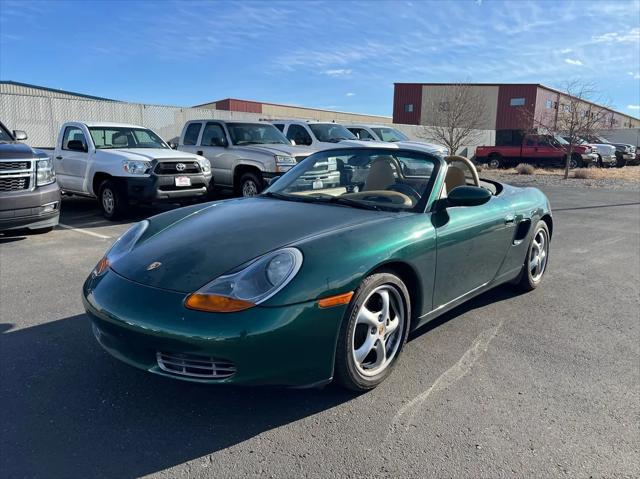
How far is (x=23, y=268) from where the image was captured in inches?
220

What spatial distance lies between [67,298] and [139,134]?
6.22 m

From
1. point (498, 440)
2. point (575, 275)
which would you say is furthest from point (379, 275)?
point (575, 275)

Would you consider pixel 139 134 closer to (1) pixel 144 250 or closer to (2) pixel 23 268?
(2) pixel 23 268

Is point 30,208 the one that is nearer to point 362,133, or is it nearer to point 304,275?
point 304,275

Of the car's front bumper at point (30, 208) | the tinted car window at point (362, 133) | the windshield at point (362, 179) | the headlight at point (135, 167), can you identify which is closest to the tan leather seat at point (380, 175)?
the windshield at point (362, 179)

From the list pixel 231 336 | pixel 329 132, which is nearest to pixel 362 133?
pixel 329 132

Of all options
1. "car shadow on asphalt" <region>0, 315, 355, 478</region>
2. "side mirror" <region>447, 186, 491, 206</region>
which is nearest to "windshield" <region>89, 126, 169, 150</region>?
"car shadow on asphalt" <region>0, 315, 355, 478</region>

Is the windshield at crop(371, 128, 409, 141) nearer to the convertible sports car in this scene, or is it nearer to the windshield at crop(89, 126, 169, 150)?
the windshield at crop(89, 126, 169, 150)

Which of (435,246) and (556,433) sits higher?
(435,246)

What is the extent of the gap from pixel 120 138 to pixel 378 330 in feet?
27.0

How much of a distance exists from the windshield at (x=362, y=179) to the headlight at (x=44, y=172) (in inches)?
166

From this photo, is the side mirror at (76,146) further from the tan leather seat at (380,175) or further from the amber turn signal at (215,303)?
the amber turn signal at (215,303)

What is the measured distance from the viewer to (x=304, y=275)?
8.52 ft

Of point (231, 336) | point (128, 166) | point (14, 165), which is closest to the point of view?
point (231, 336)
